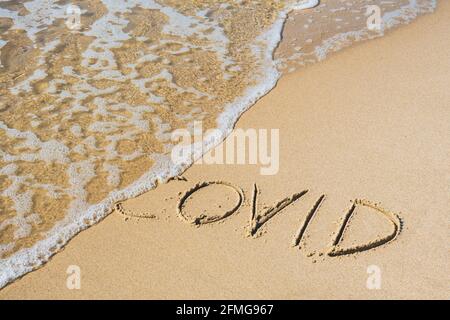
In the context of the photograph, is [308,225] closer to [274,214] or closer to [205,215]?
[274,214]

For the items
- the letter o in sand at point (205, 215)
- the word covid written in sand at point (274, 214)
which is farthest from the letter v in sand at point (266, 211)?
the letter o in sand at point (205, 215)

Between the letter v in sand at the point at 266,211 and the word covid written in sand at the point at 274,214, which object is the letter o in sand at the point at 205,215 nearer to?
the word covid written in sand at the point at 274,214

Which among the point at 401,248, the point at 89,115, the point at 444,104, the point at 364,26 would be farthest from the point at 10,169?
the point at 364,26

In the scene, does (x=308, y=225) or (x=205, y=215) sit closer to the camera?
(x=308, y=225)

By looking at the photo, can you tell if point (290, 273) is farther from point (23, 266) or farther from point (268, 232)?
point (23, 266)

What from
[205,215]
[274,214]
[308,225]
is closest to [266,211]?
[274,214]
